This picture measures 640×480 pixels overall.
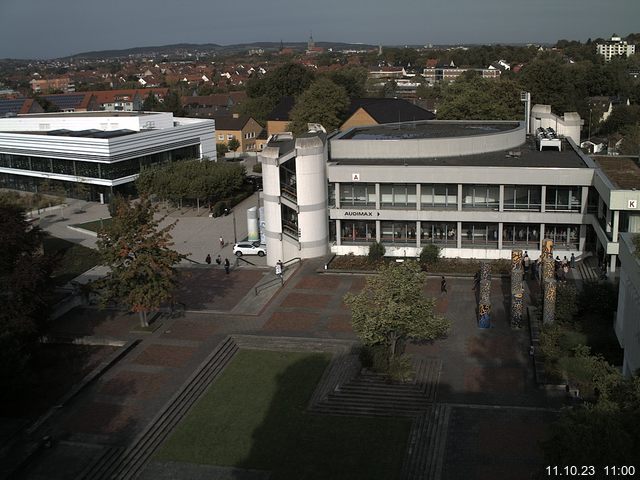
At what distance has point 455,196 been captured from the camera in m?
42.5

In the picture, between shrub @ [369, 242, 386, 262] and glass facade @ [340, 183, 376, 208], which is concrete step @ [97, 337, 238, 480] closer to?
shrub @ [369, 242, 386, 262]

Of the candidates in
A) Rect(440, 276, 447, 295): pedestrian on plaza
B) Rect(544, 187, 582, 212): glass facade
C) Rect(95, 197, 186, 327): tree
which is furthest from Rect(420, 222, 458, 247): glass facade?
Rect(95, 197, 186, 327): tree

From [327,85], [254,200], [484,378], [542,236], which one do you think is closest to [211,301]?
[484,378]

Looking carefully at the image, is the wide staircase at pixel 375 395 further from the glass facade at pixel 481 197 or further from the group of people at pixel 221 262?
the glass facade at pixel 481 197

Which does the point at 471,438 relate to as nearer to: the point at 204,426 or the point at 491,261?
the point at 204,426

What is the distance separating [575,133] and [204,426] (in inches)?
1785

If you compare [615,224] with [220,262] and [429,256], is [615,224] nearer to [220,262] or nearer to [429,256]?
[429,256]

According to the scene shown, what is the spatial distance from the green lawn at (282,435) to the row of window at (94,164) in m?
42.4

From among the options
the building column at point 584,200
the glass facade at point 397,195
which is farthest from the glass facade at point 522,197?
the glass facade at point 397,195

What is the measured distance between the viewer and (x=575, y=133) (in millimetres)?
59000

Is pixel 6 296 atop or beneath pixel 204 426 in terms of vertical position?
atop

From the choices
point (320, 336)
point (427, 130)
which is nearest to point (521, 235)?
point (427, 130)

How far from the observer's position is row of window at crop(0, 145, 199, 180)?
65688 millimetres

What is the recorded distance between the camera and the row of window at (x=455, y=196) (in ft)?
135
